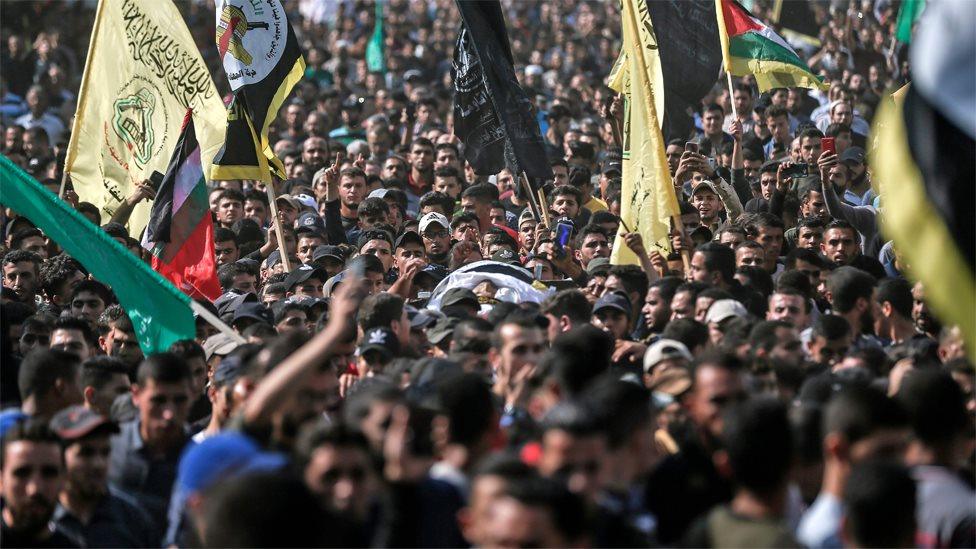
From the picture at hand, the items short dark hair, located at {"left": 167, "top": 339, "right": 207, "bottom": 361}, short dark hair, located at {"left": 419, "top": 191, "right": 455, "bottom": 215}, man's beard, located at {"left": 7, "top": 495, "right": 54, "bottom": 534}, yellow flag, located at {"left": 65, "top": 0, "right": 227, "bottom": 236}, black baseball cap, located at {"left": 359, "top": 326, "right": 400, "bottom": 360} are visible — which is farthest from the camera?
short dark hair, located at {"left": 419, "top": 191, "right": 455, "bottom": 215}

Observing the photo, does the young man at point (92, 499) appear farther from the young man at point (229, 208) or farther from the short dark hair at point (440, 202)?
the young man at point (229, 208)

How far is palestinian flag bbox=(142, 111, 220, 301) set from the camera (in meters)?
11.7

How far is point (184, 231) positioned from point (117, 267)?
236cm

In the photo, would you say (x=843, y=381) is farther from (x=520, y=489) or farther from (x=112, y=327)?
(x=112, y=327)

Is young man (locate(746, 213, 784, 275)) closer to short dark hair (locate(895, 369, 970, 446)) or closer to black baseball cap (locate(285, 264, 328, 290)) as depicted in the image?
black baseball cap (locate(285, 264, 328, 290))

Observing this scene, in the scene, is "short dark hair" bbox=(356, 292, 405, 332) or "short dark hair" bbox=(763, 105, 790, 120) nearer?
"short dark hair" bbox=(356, 292, 405, 332)

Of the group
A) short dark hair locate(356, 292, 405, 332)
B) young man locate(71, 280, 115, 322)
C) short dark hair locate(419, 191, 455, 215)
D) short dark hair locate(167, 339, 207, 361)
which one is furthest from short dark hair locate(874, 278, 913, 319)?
short dark hair locate(419, 191, 455, 215)

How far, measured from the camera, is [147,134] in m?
12.8

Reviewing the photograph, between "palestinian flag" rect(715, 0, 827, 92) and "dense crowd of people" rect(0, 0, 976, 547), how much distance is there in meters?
0.70

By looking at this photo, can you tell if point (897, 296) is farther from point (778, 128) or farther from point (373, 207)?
point (778, 128)

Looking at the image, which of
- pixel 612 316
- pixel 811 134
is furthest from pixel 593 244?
pixel 811 134

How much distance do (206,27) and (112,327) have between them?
15096 mm

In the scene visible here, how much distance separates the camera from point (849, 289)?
31.0ft

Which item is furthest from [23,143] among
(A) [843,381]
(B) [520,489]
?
(B) [520,489]
